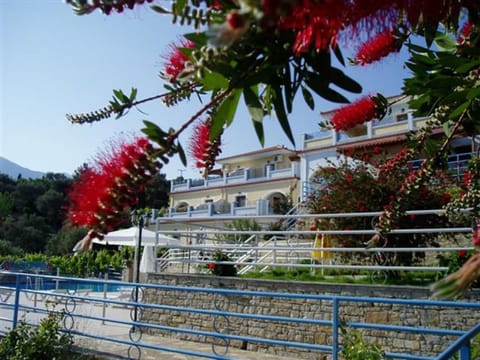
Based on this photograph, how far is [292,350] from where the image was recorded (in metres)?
6.22

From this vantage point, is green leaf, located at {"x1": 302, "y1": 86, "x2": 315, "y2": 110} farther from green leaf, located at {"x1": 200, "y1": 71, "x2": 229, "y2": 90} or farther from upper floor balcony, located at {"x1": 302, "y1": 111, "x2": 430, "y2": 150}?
upper floor balcony, located at {"x1": 302, "y1": 111, "x2": 430, "y2": 150}

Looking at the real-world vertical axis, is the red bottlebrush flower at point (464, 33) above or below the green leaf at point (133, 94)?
above

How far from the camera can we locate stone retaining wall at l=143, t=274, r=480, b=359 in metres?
5.15

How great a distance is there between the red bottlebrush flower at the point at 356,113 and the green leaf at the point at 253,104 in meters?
0.92

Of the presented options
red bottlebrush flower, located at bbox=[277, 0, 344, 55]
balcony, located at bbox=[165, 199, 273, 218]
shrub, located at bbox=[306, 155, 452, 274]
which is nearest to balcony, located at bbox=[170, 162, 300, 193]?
balcony, located at bbox=[165, 199, 273, 218]

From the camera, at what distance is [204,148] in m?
1.32

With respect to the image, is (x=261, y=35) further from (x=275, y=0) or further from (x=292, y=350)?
(x=292, y=350)

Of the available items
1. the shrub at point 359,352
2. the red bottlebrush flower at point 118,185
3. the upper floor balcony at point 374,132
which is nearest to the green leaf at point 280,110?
the red bottlebrush flower at point 118,185

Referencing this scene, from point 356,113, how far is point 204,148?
79 centimetres

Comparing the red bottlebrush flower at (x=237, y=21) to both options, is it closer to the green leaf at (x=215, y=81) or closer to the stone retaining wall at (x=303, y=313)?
the green leaf at (x=215, y=81)

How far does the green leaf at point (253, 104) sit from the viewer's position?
98 centimetres

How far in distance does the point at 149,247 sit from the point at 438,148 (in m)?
9.19


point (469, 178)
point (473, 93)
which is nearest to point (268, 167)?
point (469, 178)

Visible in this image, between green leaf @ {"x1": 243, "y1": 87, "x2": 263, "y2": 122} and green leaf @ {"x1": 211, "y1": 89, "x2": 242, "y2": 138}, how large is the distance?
0.02m
